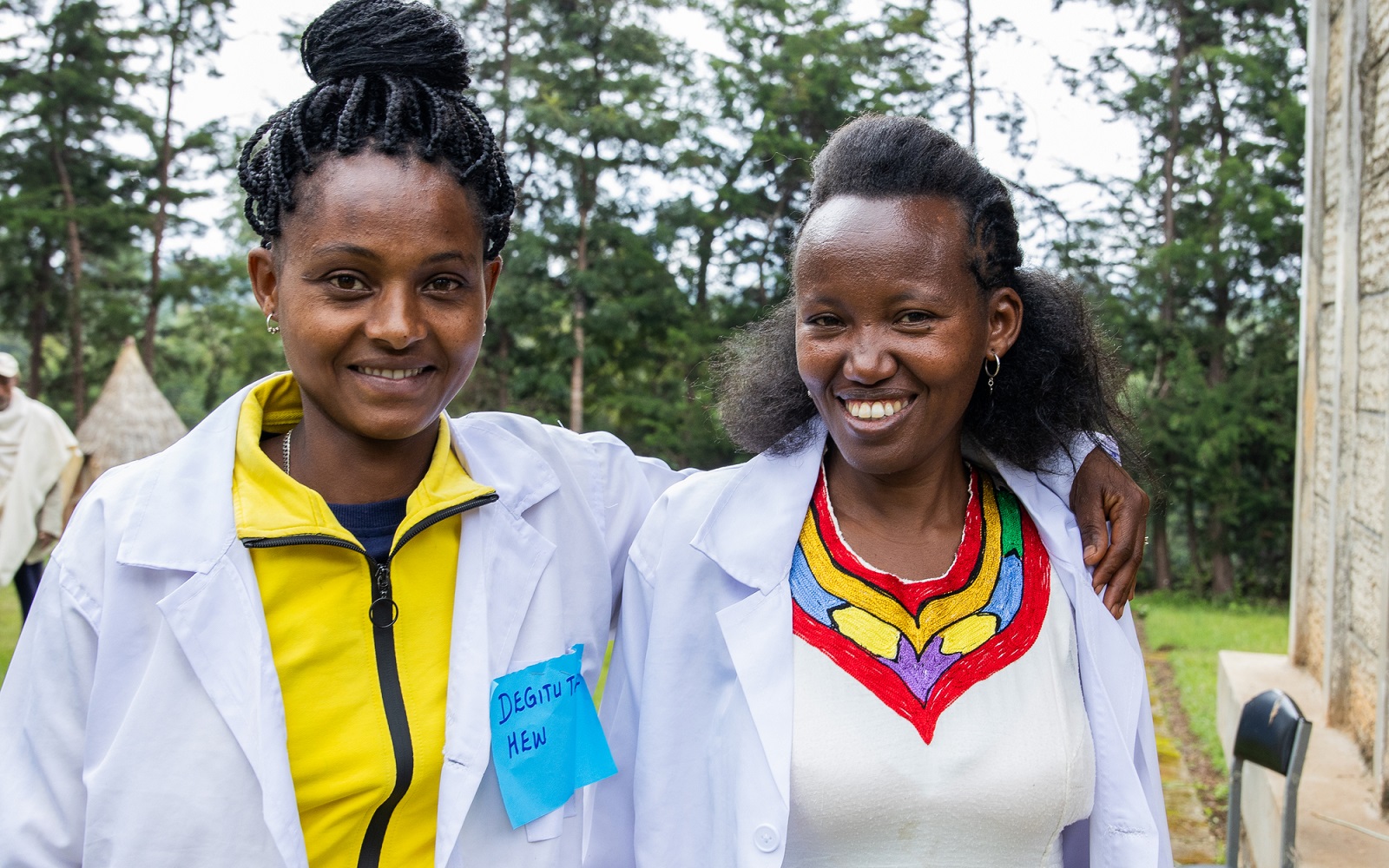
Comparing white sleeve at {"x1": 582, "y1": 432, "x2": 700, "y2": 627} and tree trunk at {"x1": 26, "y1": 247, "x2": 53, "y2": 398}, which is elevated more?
tree trunk at {"x1": 26, "y1": 247, "x2": 53, "y2": 398}

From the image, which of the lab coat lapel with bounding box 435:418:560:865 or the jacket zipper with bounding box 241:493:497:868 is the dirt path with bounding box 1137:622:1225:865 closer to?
the lab coat lapel with bounding box 435:418:560:865

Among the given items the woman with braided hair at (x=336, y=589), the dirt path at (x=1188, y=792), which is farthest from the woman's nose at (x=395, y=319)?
the dirt path at (x=1188, y=792)

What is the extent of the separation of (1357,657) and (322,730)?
3715 millimetres

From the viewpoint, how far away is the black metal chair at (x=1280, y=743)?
8.21ft

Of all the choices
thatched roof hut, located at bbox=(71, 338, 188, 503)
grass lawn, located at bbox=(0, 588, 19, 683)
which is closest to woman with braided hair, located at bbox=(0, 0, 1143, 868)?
grass lawn, located at bbox=(0, 588, 19, 683)

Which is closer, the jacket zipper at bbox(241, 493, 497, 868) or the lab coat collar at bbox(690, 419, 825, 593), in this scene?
the jacket zipper at bbox(241, 493, 497, 868)

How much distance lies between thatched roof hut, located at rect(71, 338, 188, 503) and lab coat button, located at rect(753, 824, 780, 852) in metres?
9.55

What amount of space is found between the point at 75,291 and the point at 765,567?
736 inches

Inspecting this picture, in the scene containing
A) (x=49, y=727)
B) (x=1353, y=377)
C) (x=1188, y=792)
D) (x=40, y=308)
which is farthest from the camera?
(x=40, y=308)

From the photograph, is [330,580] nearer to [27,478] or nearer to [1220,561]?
[27,478]

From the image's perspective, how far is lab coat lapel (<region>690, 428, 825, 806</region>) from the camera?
70.5 inches

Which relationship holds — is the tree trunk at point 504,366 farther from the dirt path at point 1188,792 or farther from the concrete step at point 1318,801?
the concrete step at point 1318,801

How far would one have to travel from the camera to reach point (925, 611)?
6.30 feet

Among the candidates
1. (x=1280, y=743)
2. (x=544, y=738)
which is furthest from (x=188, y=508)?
(x=1280, y=743)
